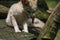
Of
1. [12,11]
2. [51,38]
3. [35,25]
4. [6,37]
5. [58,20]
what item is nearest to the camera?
[58,20]

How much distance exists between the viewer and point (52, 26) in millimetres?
3133

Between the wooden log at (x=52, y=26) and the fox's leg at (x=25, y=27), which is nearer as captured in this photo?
the wooden log at (x=52, y=26)

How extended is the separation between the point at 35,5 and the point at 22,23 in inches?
23.5

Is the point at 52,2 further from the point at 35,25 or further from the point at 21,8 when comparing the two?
the point at 21,8

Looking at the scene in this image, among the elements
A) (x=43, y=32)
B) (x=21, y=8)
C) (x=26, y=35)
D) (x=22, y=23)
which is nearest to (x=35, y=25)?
(x=22, y=23)

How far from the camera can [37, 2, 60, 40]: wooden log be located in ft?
9.89

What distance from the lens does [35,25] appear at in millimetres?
4582

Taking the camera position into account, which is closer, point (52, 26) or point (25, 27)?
point (52, 26)

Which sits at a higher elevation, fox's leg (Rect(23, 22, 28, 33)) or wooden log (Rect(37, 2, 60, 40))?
wooden log (Rect(37, 2, 60, 40))

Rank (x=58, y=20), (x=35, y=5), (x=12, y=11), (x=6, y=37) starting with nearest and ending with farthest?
(x=58, y=20) → (x=6, y=37) → (x=35, y=5) → (x=12, y=11)

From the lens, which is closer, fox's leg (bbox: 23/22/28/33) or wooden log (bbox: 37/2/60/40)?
wooden log (bbox: 37/2/60/40)

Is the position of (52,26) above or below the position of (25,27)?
above

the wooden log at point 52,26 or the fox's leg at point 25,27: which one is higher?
the wooden log at point 52,26

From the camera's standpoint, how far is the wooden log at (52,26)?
3.01 m
